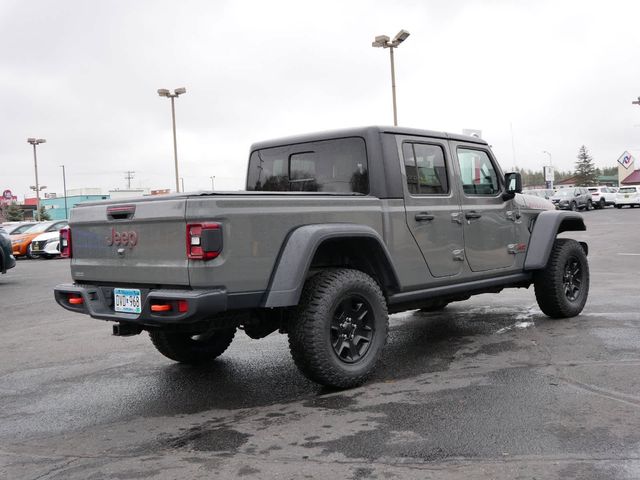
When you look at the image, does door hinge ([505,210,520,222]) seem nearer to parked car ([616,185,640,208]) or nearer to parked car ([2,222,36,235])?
parked car ([2,222,36,235])

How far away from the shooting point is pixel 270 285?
Result: 14.2ft

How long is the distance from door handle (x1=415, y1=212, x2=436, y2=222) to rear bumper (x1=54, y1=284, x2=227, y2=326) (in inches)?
75.9

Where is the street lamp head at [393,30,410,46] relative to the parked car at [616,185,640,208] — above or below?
above

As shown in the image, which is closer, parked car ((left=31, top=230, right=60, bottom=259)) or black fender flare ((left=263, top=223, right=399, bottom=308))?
black fender flare ((left=263, top=223, right=399, bottom=308))

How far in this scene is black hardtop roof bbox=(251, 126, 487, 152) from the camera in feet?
17.4

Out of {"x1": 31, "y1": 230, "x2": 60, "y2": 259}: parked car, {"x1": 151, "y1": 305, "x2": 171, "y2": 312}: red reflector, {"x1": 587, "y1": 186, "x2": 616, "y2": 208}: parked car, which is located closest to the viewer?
{"x1": 151, "y1": 305, "x2": 171, "y2": 312}: red reflector

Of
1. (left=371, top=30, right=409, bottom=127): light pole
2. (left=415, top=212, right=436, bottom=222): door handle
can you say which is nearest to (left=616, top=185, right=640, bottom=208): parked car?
(left=371, top=30, right=409, bottom=127): light pole

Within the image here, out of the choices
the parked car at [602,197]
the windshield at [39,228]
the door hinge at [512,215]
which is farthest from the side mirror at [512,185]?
the parked car at [602,197]

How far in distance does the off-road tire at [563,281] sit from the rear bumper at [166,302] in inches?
162

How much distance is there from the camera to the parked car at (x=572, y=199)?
4175 cm

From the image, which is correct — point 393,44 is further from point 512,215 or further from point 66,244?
point 66,244

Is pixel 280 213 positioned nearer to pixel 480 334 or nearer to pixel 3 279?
pixel 480 334

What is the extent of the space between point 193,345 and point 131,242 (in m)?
1.56

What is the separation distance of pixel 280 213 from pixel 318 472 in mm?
1775
